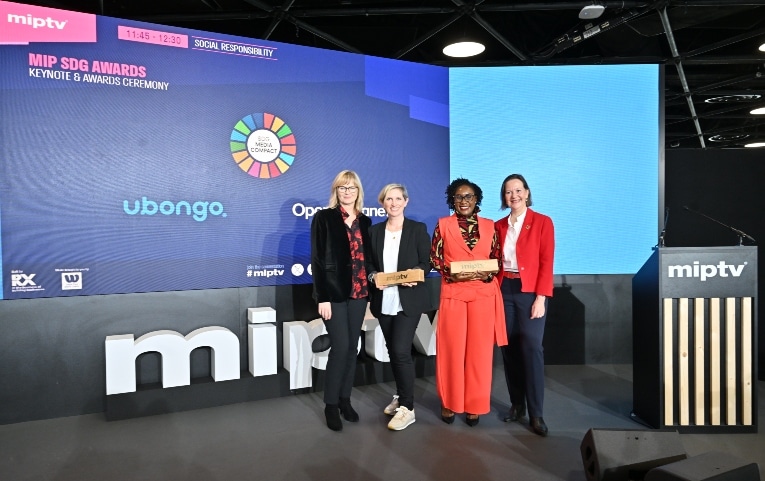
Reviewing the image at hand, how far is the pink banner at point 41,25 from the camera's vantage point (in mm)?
3363

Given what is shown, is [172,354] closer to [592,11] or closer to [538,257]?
[538,257]

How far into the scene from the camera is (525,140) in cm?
498

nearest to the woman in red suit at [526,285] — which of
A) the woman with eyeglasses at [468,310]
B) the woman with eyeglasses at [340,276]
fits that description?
the woman with eyeglasses at [468,310]

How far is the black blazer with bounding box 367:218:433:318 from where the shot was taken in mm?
3260

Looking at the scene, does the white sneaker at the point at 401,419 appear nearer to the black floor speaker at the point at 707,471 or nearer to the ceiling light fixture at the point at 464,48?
the black floor speaker at the point at 707,471

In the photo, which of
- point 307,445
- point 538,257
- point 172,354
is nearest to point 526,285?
point 538,257

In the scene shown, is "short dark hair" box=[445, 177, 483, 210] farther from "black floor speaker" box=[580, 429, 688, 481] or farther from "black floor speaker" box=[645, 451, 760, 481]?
"black floor speaker" box=[645, 451, 760, 481]

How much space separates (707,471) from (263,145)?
3.49 metres

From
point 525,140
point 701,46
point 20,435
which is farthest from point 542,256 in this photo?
point 701,46

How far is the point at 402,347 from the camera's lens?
3.29 metres

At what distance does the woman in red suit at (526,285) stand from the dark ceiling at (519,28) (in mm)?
3500

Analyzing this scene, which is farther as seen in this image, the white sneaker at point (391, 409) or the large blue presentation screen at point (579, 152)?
the large blue presentation screen at point (579, 152)

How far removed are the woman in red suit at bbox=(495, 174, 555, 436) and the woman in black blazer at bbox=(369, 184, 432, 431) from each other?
550 mm

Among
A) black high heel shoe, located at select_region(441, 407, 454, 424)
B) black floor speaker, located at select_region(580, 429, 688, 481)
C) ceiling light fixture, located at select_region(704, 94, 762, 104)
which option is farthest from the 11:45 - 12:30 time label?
ceiling light fixture, located at select_region(704, 94, 762, 104)
